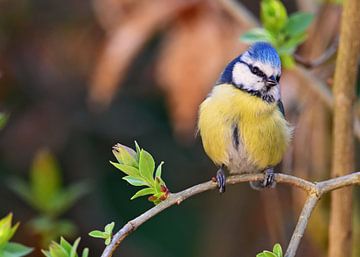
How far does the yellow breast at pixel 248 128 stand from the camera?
84.1 inches

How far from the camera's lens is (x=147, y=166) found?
1.56m

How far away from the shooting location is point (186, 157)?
12.0 feet

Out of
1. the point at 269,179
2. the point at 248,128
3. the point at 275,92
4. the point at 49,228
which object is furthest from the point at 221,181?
the point at 49,228

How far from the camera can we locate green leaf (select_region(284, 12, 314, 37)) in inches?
78.9

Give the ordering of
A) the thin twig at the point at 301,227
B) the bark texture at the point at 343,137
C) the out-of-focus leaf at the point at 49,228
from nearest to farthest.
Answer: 1. the thin twig at the point at 301,227
2. the bark texture at the point at 343,137
3. the out-of-focus leaf at the point at 49,228

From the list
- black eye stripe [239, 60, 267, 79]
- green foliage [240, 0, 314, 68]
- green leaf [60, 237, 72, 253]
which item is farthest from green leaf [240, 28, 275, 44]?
green leaf [60, 237, 72, 253]

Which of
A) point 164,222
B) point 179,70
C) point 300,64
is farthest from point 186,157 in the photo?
point 300,64

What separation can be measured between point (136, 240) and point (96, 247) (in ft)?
1.14

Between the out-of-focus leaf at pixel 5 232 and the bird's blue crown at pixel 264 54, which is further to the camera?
the bird's blue crown at pixel 264 54

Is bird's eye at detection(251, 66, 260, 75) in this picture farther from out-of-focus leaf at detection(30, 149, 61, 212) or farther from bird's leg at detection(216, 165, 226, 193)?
out-of-focus leaf at detection(30, 149, 61, 212)

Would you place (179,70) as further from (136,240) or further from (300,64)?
(136,240)

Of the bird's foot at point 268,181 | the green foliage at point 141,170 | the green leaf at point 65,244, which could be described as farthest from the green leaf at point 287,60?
the green leaf at point 65,244

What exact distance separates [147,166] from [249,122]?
64 centimetres

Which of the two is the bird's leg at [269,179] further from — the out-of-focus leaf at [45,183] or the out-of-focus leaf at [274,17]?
the out-of-focus leaf at [45,183]
